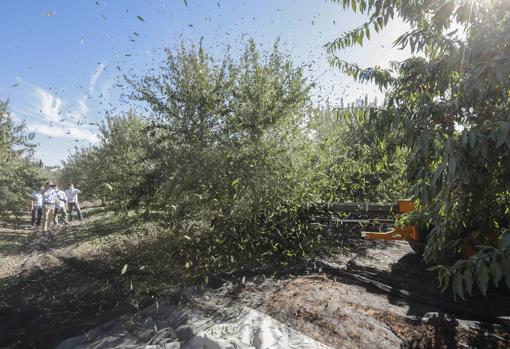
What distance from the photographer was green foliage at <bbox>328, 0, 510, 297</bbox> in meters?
1.98

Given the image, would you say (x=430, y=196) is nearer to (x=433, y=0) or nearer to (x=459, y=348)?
(x=433, y=0)

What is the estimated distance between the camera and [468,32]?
271 centimetres

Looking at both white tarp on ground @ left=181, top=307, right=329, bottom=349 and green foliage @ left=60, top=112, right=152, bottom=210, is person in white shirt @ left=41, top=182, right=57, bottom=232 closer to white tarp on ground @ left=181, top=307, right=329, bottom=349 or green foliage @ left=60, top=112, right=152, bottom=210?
green foliage @ left=60, top=112, right=152, bottom=210

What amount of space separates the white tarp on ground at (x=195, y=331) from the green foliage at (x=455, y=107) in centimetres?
173

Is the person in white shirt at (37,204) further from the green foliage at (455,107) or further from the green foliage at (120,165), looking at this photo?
the green foliage at (455,107)

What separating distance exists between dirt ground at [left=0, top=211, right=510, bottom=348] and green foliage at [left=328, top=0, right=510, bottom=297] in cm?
99

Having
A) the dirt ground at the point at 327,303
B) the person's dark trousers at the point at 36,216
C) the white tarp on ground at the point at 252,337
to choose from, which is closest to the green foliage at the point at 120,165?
the dirt ground at the point at 327,303

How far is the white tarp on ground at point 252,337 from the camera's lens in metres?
3.03

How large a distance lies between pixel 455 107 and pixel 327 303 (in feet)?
8.88

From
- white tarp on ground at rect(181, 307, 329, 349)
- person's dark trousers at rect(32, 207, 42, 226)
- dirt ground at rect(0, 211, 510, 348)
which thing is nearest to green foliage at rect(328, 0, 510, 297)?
dirt ground at rect(0, 211, 510, 348)

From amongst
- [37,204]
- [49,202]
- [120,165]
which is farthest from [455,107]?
[37,204]

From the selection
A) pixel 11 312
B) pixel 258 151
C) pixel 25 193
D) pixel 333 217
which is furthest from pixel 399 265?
pixel 25 193

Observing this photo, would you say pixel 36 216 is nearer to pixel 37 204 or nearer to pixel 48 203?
pixel 37 204

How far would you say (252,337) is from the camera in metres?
3.21
